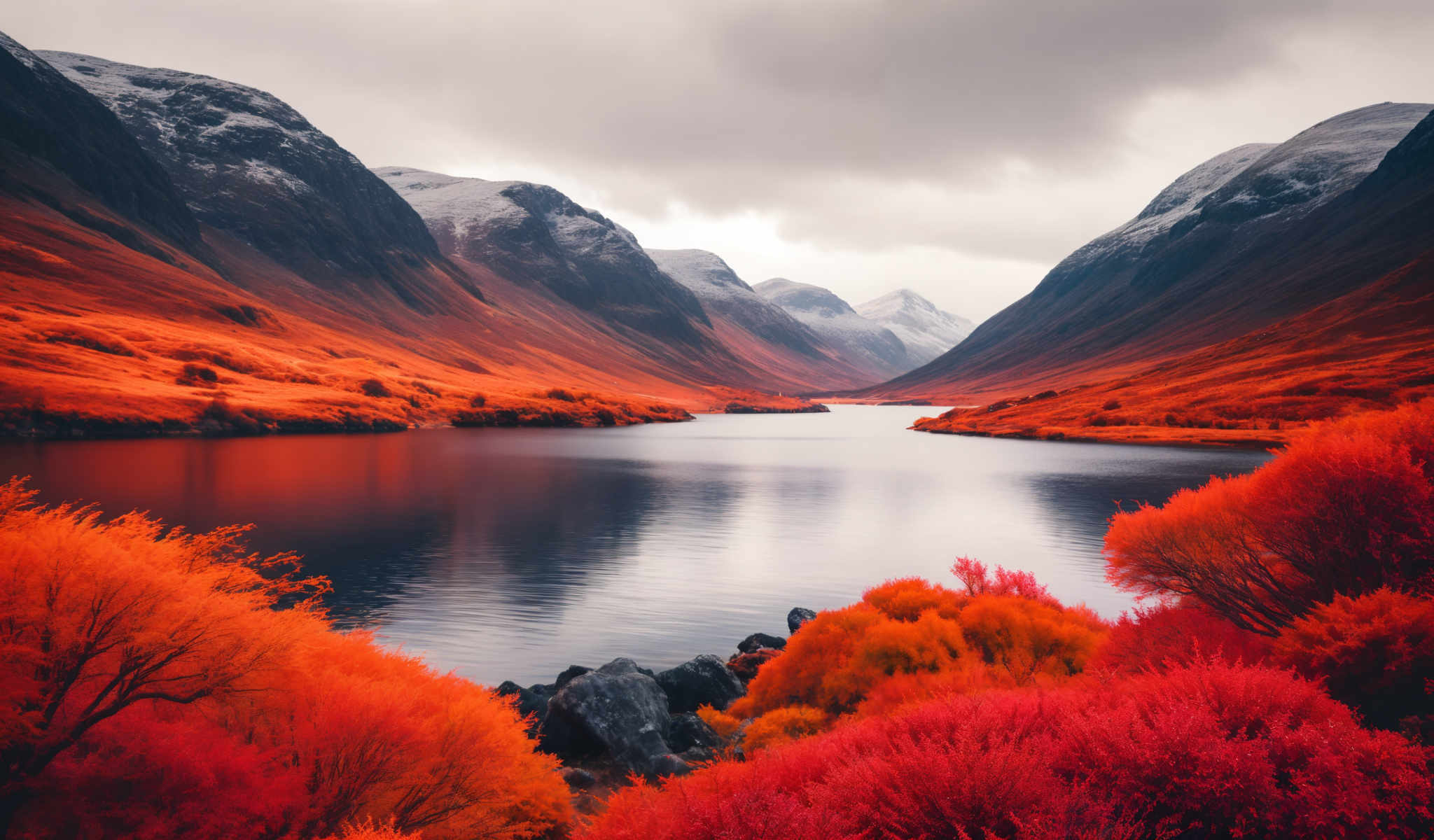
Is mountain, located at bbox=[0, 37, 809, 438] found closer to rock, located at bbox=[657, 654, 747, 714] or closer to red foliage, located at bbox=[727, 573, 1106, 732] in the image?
rock, located at bbox=[657, 654, 747, 714]

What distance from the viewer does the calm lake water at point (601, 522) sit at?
71.5ft

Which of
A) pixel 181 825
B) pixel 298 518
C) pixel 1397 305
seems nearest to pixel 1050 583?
pixel 181 825

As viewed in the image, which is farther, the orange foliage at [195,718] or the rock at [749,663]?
the rock at [749,663]

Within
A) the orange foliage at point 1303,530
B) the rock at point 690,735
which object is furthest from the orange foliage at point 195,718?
the orange foliage at point 1303,530

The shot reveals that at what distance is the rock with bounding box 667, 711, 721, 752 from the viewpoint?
484 inches

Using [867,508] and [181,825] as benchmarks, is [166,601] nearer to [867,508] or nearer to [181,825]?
[181,825]

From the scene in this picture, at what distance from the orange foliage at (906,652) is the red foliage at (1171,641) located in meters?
1.18

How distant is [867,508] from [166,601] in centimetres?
4012

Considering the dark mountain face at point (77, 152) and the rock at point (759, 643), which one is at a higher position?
the dark mountain face at point (77, 152)

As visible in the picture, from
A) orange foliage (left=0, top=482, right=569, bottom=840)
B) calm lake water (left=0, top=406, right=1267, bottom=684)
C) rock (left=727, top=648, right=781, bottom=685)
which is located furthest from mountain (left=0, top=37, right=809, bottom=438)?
orange foliage (left=0, top=482, right=569, bottom=840)

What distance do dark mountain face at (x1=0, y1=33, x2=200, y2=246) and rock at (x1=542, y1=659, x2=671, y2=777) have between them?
180 meters

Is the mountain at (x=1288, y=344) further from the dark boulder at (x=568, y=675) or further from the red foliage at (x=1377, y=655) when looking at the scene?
the dark boulder at (x=568, y=675)

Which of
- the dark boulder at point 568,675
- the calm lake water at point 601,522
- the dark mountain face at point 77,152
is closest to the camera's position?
the dark boulder at point 568,675

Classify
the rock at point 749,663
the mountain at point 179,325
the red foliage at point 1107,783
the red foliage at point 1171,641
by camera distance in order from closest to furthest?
1. the red foliage at point 1107,783
2. the red foliage at point 1171,641
3. the rock at point 749,663
4. the mountain at point 179,325
